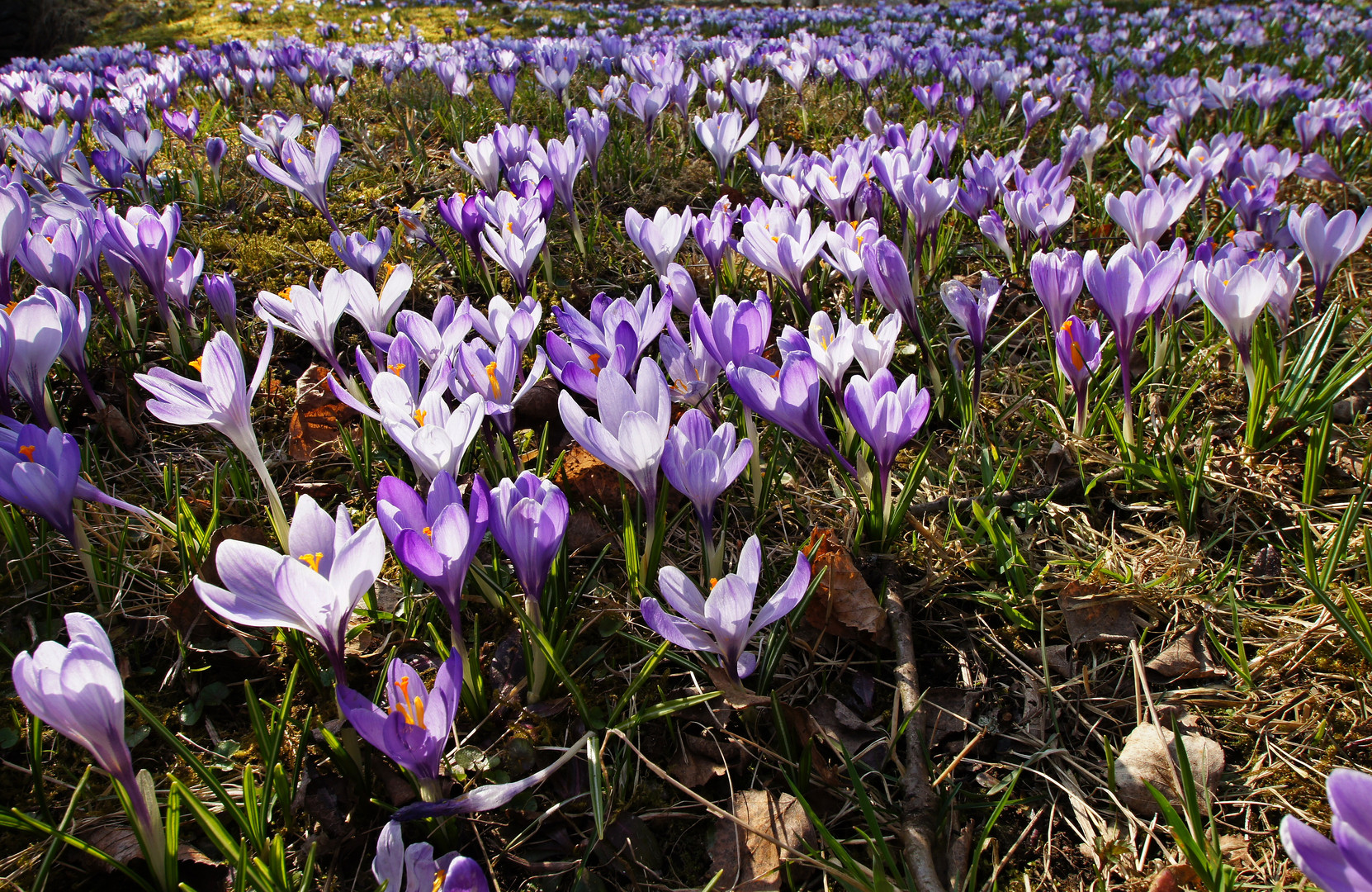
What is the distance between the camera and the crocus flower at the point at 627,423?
4.14 ft

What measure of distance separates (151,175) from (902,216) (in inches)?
130

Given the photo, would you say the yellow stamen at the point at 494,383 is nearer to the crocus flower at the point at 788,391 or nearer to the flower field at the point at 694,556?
the flower field at the point at 694,556

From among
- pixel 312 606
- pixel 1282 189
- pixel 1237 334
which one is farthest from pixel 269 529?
pixel 1282 189

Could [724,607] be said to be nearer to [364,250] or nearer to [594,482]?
[594,482]

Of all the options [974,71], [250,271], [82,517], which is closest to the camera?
[82,517]

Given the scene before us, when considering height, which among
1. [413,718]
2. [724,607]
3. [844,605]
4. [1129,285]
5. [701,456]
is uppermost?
[1129,285]

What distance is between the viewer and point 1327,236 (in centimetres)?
195

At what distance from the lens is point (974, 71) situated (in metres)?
4.64

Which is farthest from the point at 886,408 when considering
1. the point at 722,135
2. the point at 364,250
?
the point at 722,135

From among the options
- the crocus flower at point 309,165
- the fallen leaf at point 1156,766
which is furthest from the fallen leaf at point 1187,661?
the crocus flower at point 309,165

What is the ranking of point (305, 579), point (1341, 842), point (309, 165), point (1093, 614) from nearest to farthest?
point (1341, 842), point (305, 579), point (1093, 614), point (309, 165)

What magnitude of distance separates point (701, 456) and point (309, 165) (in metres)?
2.02

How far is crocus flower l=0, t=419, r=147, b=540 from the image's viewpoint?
1231mm

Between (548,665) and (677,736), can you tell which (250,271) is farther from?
(677,736)
